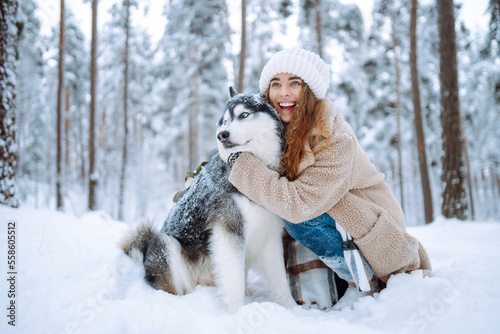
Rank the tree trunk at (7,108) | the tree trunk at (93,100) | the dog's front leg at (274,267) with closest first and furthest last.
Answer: the dog's front leg at (274,267) < the tree trunk at (7,108) < the tree trunk at (93,100)

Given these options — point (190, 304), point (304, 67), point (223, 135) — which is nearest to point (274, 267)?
point (190, 304)

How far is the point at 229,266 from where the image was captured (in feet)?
6.51

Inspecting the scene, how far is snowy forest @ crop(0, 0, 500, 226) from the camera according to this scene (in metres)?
7.63

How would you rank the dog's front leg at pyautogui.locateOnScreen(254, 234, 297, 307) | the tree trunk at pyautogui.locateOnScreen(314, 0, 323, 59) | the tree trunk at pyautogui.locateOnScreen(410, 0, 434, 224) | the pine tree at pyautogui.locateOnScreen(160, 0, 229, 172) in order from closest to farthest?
1. the dog's front leg at pyautogui.locateOnScreen(254, 234, 297, 307)
2. the tree trunk at pyautogui.locateOnScreen(410, 0, 434, 224)
3. the tree trunk at pyautogui.locateOnScreen(314, 0, 323, 59)
4. the pine tree at pyautogui.locateOnScreen(160, 0, 229, 172)

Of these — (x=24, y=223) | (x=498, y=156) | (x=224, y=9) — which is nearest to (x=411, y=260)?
(x=24, y=223)

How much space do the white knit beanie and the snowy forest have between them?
470 centimetres

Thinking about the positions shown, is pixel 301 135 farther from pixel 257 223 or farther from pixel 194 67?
pixel 194 67

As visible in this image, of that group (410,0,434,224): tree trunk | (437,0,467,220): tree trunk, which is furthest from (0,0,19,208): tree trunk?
(410,0,434,224): tree trunk

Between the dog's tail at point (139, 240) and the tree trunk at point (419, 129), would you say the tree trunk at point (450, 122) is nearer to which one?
the tree trunk at point (419, 129)

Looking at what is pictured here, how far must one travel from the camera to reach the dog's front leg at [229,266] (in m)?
1.97

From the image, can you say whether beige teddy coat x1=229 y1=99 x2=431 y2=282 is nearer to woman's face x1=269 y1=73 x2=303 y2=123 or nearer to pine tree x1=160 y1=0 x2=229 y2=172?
woman's face x1=269 y1=73 x2=303 y2=123

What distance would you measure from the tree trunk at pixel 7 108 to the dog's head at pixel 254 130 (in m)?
3.13

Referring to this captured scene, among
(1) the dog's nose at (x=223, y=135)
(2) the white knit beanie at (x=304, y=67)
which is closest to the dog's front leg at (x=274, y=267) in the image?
(1) the dog's nose at (x=223, y=135)

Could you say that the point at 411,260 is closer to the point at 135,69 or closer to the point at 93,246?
the point at 93,246
